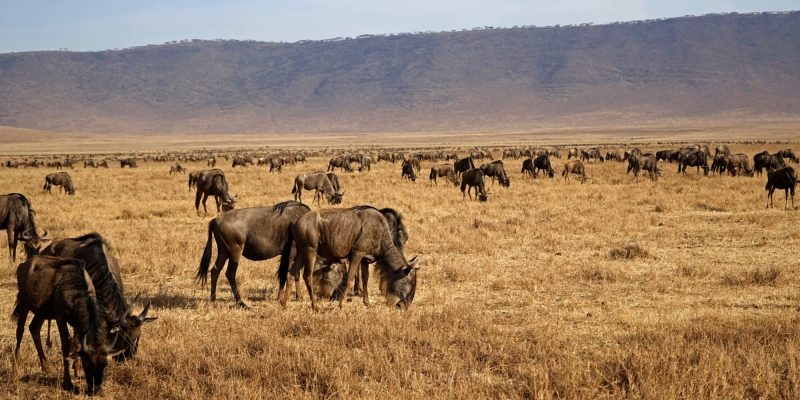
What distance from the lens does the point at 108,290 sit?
7.05 m

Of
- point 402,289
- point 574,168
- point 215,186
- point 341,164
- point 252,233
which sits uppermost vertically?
point 252,233

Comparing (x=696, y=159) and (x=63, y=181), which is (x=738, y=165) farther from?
(x=63, y=181)

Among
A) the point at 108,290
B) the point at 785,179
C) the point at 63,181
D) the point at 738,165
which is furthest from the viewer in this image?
the point at 738,165

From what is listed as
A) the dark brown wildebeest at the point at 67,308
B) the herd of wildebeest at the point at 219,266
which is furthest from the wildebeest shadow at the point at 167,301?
the dark brown wildebeest at the point at 67,308

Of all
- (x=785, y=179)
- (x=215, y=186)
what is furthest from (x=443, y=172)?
(x=785, y=179)

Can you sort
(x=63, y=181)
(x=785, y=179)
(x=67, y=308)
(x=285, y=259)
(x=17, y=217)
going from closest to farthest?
(x=67, y=308), (x=285, y=259), (x=17, y=217), (x=785, y=179), (x=63, y=181)

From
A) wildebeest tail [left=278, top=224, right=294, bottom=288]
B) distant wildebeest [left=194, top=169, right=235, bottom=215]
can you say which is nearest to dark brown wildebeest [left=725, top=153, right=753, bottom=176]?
distant wildebeest [left=194, top=169, right=235, bottom=215]

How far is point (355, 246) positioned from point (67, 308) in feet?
12.9

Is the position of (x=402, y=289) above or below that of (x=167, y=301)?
above

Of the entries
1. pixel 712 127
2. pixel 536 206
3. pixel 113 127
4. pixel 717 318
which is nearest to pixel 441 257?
pixel 717 318

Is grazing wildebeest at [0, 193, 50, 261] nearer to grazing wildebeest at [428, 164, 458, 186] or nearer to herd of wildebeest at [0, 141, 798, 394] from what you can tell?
herd of wildebeest at [0, 141, 798, 394]

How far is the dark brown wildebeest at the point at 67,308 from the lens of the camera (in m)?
6.16

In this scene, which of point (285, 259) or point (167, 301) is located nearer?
point (285, 259)

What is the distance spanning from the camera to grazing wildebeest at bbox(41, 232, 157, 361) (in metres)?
6.52
